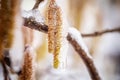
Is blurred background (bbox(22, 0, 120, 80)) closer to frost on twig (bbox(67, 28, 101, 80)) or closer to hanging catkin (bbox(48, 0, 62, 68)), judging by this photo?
frost on twig (bbox(67, 28, 101, 80))

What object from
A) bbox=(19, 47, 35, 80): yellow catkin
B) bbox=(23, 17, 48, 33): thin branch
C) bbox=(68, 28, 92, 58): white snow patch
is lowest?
bbox=(19, 47, 35, 80): yellow catkin

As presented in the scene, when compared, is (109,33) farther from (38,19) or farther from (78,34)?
(38,19)

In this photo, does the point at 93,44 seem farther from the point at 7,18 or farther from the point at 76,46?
the point at 7,18

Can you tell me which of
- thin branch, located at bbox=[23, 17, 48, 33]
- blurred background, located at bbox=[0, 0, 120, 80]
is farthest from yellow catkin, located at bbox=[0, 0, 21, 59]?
blurred background, located at bbox=[0, 0, 120, 80]

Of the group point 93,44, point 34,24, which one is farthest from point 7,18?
point 93,44

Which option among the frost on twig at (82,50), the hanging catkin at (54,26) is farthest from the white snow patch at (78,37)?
the hanging catkin at (54,26)

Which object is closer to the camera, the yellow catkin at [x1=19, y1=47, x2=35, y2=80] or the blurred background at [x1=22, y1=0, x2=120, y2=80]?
the yellow catkin at [x1=19, y1=47, x2=35, y2=80]
